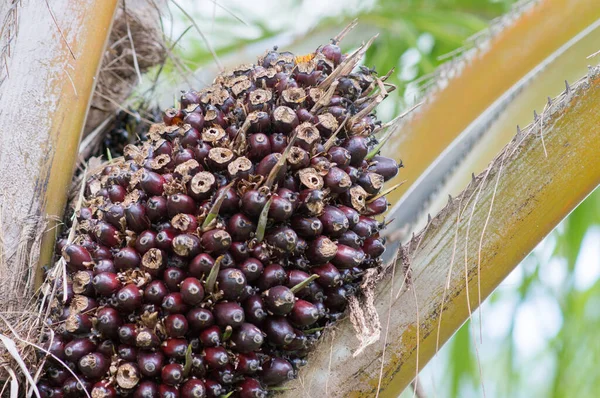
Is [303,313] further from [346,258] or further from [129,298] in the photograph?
[129,298]

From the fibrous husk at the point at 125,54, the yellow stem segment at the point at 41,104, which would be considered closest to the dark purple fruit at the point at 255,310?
the yellow stem segment at the point at 41,104

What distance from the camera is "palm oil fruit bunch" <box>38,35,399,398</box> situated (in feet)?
3.73

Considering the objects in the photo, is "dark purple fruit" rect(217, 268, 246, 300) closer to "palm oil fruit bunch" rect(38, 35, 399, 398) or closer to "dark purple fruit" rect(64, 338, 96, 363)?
"palm oil fruit bunch" rect(38, 35, 399, 398)

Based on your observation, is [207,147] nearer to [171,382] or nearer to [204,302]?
[204,302]

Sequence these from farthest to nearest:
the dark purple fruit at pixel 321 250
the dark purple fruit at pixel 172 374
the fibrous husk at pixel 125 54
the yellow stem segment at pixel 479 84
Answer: the fibrous husk at pixel 125 54
the yellow stem segment at pixel 479 84
the dark purple fruit at pixel 321 250
the dark purple fruit at pixel 172 374

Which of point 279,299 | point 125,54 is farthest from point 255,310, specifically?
point 125,54

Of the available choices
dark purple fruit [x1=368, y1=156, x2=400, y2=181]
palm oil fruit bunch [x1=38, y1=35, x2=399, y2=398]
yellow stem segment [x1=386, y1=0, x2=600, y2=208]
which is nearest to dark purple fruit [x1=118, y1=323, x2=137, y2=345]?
palm oil fruit bunch [x1=38, y1=35, x2=399, y2=398]

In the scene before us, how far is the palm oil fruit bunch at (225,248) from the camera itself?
114 centimetres

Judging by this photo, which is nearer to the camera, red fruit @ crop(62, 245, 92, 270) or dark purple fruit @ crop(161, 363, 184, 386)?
dark purple fruit @ crop(161, 363, 184, 386)

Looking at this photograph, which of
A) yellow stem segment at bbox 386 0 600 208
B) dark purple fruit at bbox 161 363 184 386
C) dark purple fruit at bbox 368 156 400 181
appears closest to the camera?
dark purple fruit at bbox 161 363 184 386

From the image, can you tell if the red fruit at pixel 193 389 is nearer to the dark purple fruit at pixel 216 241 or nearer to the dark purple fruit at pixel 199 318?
the dark purple fruit at pixel 199 318

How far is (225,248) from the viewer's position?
3.79 feet

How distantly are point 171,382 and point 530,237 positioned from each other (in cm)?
76

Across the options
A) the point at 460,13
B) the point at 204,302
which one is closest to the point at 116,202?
the point at 204,302
